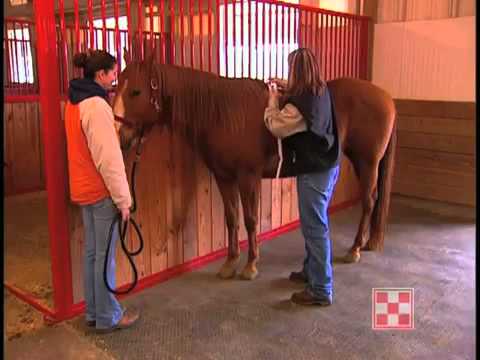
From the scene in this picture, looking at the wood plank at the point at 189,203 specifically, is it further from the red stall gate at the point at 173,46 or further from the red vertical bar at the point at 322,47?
the red vertical bar at the point at 322,47

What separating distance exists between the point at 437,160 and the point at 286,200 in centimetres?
160

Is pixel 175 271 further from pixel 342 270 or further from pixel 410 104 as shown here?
pixel 410 104

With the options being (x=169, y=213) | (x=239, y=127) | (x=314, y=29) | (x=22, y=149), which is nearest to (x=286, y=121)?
(x=239, y=127)

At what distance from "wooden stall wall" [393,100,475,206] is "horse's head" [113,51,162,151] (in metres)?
2.85

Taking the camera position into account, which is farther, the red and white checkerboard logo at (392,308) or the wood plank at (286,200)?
the wood plank at (286,200)

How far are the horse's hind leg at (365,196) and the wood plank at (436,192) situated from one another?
1.45m

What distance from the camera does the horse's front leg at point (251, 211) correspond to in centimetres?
266

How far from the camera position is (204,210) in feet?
9.83

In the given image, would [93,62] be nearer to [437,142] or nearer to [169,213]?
[169,213]

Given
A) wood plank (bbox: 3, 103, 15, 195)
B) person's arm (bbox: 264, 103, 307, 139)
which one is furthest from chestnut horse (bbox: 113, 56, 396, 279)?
wood plank (bbox: 3, 103, 15, 195)

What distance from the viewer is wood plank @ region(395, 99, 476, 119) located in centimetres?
406

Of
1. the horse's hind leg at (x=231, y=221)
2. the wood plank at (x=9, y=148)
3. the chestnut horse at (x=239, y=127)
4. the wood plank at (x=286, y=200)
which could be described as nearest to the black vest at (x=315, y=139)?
the chestnut horse at (x=239, y=127)

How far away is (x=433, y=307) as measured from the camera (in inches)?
95.3

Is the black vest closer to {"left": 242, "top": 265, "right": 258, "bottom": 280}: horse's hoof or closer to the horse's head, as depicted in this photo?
the horse's head
